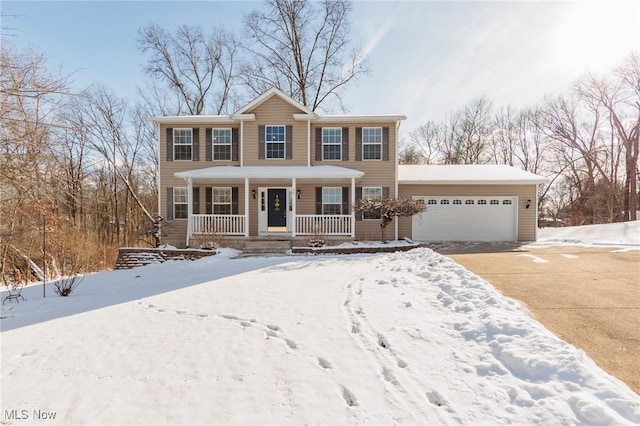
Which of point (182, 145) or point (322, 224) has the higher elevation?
point (182, 145)

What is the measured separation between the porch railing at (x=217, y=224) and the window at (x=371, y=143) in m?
5.95

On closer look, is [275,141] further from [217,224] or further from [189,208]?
[189,208]

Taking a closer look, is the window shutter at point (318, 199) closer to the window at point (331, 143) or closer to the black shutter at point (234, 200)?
the window at point (331, 143)

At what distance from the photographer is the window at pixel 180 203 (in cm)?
1373

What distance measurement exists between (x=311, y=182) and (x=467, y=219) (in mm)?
7057

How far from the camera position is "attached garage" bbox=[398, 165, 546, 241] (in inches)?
539

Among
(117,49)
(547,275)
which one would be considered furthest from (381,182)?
(117,49)

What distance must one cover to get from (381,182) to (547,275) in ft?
26.4

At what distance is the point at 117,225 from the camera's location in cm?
2116

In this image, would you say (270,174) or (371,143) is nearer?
(270,174)

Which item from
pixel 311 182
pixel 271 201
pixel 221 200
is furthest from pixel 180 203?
pixel 311 182

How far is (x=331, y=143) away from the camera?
1381cm

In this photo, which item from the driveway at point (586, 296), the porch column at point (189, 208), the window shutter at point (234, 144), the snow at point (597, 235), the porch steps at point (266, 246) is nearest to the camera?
the driveway at point (586, 296)

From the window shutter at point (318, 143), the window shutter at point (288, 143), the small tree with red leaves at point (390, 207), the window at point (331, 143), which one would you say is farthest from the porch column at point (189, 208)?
the small tree with red leaves at point (390, 207)
